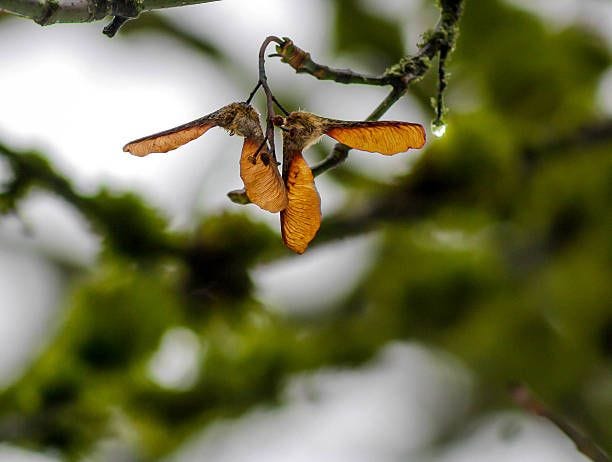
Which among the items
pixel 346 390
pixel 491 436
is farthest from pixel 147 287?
pixel 491 436

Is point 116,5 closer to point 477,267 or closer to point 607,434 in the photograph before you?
point 477,267

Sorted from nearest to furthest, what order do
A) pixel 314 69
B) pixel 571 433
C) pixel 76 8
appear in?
pixel 76 8 < pixel 314 69 < pixel 571 433

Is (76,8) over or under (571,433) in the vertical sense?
over

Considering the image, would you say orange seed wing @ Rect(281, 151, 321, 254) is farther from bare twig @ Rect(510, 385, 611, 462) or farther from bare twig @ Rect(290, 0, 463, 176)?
bare twig @ Rect(510, 385, 611, 462)

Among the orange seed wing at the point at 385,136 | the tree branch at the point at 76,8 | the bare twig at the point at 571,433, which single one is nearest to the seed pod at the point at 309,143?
the orange seed wing at the point at 385,136

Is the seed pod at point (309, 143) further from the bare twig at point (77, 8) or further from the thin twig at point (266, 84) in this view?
the bare twig at point (77, 8)

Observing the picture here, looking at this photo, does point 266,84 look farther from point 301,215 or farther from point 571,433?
point 571,433

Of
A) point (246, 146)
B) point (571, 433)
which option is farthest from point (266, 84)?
point (571, 433)
